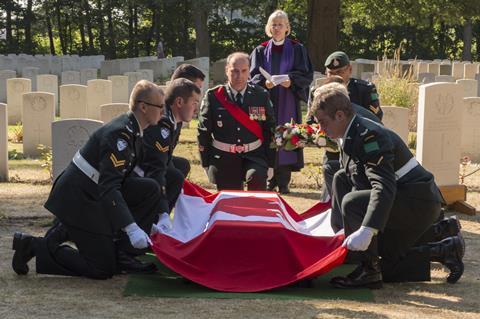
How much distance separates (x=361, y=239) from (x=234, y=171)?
103 inches

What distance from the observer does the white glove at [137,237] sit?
19.8 feet

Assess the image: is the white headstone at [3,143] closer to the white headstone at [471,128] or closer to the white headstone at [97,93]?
the white headstone at [471,128]

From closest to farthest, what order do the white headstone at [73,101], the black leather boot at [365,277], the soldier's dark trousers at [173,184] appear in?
1. the black leather boot at [365,277]
2. the soldier's dark trousers at [173,184]
3. the white headstone at [73,101]

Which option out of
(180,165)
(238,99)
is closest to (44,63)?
(238,99)

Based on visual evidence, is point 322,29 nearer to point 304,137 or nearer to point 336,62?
point 336,62

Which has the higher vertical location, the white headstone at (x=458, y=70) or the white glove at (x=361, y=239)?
the white headstone at (x=458, y=70)

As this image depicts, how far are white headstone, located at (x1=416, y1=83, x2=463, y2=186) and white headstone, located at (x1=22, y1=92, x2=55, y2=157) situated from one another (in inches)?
244

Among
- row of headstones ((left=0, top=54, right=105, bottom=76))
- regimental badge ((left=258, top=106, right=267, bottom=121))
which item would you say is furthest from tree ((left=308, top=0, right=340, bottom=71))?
regimental badge ((left=258, top=106, right=267, bottom=121))

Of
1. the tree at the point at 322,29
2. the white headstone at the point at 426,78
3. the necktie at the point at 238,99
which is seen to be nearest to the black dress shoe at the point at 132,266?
the necktie at the point at 238,99

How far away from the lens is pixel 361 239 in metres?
5.98

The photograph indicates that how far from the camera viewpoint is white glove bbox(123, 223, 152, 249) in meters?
6.05

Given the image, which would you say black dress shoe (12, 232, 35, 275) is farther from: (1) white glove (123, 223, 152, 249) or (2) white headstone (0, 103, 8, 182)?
(2) white headstone (0, 103, 8, 182)

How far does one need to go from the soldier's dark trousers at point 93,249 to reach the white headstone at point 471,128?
8.03m

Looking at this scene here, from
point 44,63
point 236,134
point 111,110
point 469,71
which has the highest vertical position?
point 44,63
